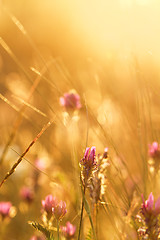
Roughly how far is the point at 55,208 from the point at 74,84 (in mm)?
442

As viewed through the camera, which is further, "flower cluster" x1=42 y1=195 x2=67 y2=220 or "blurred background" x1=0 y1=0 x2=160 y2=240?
"blurred background" x1=0 y1=0 x2=160 y2=240

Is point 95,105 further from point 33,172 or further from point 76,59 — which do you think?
point 76,59

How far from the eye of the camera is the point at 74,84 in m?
1.05

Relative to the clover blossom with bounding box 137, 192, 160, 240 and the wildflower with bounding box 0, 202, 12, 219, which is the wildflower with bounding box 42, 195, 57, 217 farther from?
the wildflower with bounding box 0, 202, 12, 219

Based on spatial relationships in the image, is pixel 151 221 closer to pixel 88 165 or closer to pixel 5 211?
pixel 88 165

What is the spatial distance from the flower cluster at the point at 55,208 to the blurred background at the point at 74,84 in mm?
37

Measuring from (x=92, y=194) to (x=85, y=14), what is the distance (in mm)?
2767

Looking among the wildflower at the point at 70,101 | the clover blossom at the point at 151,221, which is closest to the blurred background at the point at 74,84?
the wildflower at the point at 70,101

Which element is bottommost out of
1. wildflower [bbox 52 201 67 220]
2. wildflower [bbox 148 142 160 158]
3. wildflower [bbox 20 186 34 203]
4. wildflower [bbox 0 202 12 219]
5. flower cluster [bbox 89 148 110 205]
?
wildflower [bbox 52 201 67 220]

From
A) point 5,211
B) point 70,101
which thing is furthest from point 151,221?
point 5,211

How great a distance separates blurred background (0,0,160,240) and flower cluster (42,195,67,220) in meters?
0.04

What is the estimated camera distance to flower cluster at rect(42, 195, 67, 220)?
0.69m

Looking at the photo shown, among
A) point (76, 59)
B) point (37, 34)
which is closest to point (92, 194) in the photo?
point (76, 59)

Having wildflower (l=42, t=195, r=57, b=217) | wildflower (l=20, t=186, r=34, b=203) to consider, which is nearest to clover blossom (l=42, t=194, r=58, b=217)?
→ wildflower (l=42, t=195, r=57, b=217)
